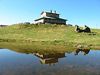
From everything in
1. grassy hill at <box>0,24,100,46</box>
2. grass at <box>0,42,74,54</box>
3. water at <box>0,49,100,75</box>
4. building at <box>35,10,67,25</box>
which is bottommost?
water at <box>0,49,100,75</box>

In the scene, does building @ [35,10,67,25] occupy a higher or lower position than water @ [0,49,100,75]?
higher

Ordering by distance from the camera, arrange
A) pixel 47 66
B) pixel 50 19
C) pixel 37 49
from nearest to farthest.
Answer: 1. pixel 47 66
2. pixel 37 49
3. pixel 50 19

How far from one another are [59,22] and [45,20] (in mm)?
11520

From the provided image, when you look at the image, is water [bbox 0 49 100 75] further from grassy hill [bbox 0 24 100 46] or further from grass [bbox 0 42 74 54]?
grassy hill [bbox 0 24 100 46]

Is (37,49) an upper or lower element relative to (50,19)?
Answer: lower

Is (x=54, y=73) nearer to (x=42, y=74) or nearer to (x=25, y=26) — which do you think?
(x=42, y=74)

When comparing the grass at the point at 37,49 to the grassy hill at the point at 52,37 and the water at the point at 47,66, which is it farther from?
the grassy hill at the point at 52,37

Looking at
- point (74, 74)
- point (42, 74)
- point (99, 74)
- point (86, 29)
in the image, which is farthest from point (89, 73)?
point (86, 29)

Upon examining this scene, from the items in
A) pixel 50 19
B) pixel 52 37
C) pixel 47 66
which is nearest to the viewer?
pixel 47 66

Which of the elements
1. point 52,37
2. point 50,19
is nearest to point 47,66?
point 52,37

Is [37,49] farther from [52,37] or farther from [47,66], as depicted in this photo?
[52,37]

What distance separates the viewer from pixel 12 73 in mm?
8930

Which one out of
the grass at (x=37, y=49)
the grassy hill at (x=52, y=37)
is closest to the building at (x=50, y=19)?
the grassy hill at (x=52, y=37)

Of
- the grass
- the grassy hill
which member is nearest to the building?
the grassy hill
